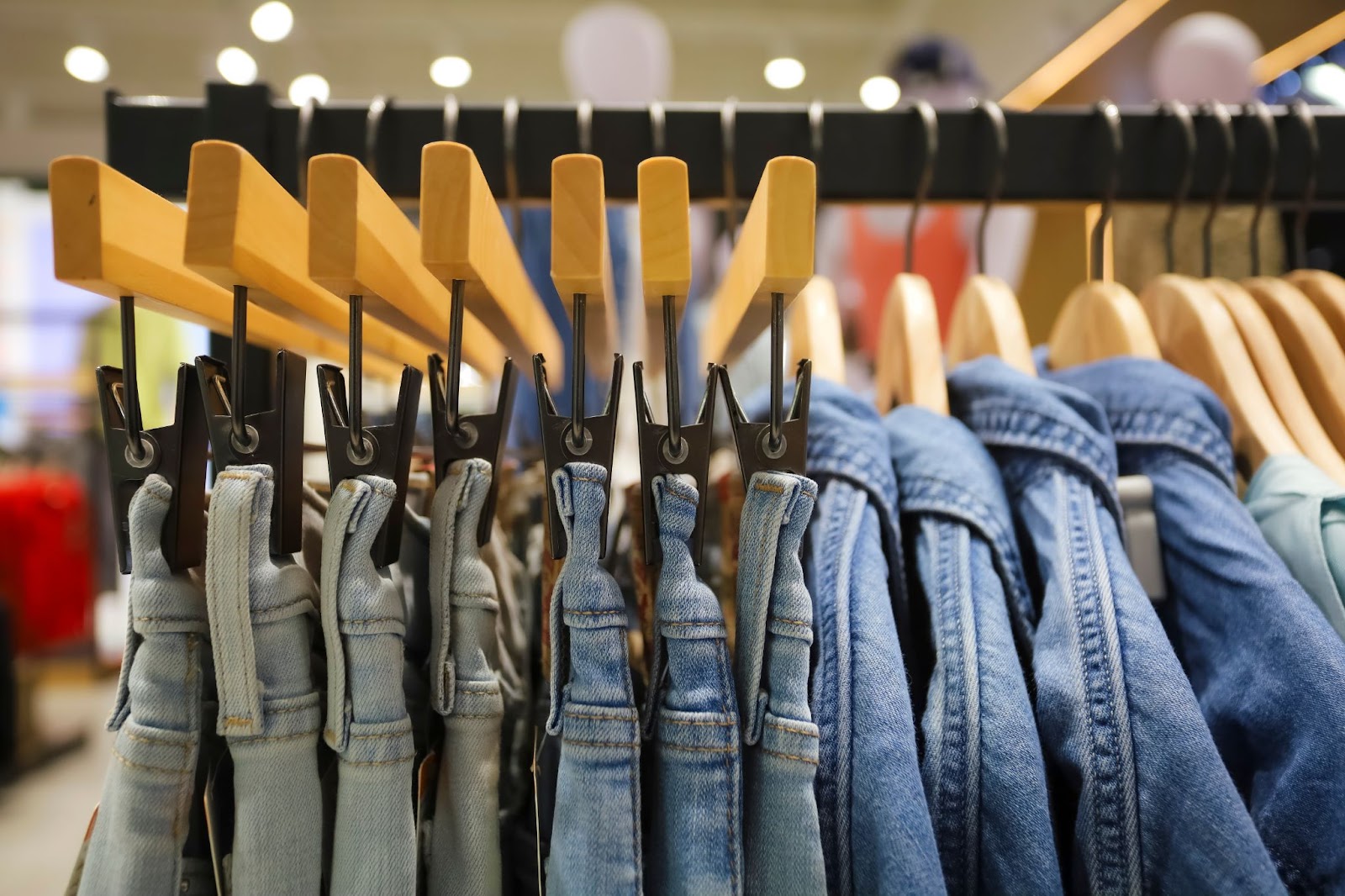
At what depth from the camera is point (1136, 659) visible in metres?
0.34

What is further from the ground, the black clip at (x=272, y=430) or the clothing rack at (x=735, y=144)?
the clothing rack at (x=735, y=144)

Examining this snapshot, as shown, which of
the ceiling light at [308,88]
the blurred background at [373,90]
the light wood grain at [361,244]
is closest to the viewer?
the light wood grain at [361,244]

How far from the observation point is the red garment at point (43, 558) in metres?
2.13

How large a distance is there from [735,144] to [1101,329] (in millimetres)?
265

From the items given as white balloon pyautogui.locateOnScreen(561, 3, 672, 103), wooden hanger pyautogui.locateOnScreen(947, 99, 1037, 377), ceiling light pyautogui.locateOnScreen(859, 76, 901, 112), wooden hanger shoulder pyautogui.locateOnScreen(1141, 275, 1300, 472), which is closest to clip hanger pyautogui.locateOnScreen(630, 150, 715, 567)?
wooden hanger pyautogui.locateOnScreen(947, 99, 1037, 377)

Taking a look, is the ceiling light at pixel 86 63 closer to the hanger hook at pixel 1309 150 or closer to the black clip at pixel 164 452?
the black clip at pixel 164 452

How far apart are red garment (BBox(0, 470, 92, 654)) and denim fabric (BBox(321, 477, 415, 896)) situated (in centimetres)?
239

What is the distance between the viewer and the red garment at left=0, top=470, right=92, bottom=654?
213cm

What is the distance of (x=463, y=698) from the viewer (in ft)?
1.07

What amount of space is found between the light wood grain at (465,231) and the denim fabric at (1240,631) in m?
0.33

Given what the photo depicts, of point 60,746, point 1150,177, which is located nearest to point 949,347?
point 1150,177

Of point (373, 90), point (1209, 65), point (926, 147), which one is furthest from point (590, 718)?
point (373, 90)

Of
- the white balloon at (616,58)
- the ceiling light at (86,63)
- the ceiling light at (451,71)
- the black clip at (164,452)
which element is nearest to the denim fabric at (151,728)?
the black clip at (164,452)

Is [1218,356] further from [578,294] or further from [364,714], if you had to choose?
[364,714]
